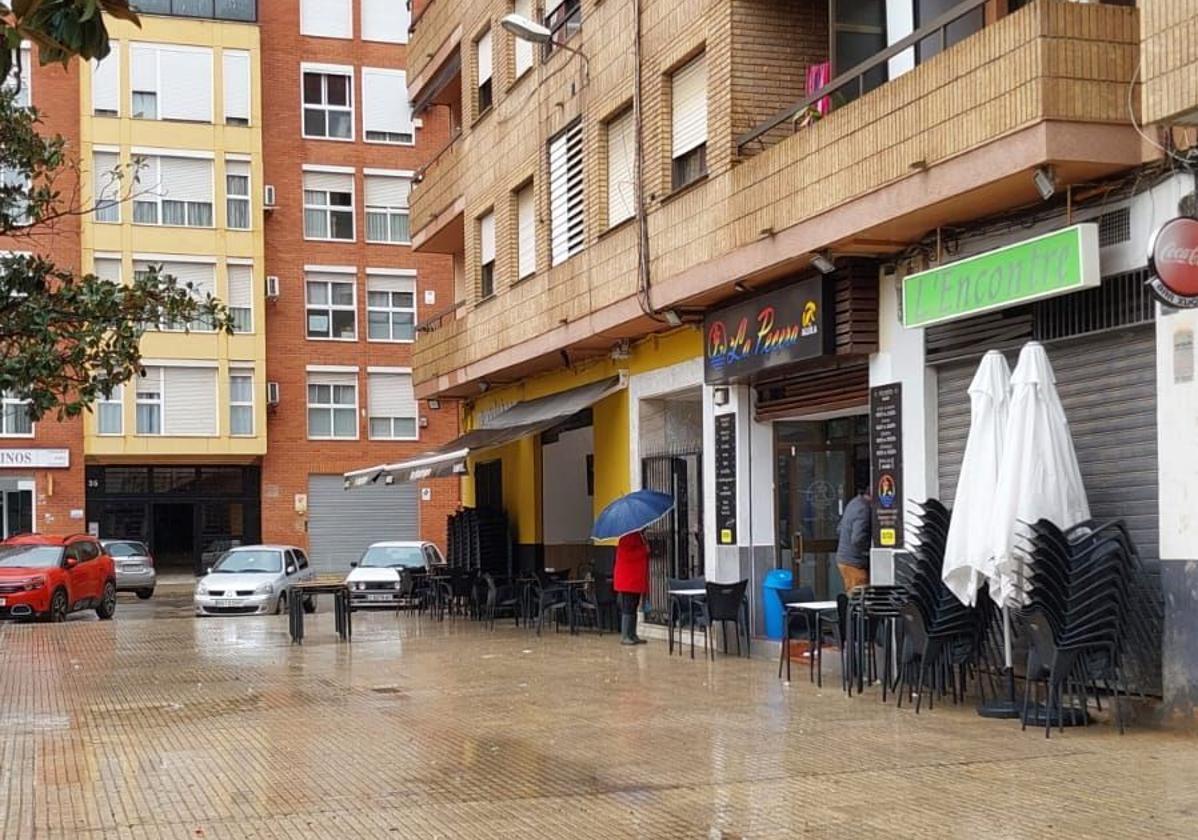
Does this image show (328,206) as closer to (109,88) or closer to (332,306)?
(332,306)

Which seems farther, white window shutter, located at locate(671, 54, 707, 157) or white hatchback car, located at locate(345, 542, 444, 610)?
white hatchback car, located at locate(345, 542, 444, 610)

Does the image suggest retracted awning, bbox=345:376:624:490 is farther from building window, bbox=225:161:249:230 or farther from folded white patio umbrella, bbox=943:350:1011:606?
building window, bbox=225:161:249:230

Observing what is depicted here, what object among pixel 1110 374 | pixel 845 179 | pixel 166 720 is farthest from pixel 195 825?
pixel 845 179

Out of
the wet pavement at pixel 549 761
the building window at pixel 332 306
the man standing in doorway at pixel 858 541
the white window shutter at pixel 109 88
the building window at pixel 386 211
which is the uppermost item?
the white window shutter at pixel 109 88

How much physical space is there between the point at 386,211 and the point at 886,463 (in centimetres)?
3569

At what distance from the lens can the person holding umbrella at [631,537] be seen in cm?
1741

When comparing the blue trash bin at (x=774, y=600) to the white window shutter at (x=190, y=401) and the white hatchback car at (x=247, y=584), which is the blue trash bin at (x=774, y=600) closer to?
the white hatchback car at (x=247, y=584)

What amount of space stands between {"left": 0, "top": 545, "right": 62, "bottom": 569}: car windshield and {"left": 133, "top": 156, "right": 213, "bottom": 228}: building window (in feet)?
61.3

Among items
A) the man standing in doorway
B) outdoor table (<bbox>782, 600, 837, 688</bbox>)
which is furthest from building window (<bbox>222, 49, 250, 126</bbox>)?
A: outdoor table (<bbox>782, 600, 837, 688</bbox>)

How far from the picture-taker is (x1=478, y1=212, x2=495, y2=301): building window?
25125 mm

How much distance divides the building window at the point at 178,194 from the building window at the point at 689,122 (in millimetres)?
30129

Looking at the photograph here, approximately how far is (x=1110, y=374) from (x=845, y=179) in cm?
319

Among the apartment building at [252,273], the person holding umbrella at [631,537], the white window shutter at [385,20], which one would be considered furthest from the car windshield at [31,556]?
the white window shutter at [385,20]

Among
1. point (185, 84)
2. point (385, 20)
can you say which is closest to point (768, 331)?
point (185, 84)
